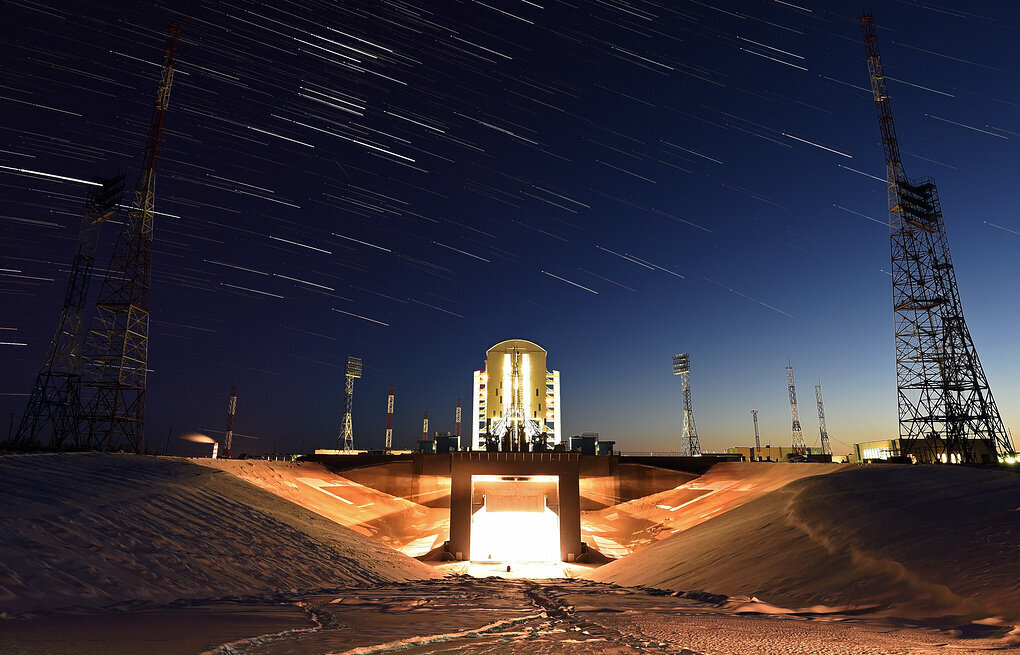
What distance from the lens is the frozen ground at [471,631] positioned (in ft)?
22.6

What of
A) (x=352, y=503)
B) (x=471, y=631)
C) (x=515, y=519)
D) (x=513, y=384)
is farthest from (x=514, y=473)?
(x=513, y=384)

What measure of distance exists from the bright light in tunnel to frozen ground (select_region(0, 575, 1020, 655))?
76.9 ft

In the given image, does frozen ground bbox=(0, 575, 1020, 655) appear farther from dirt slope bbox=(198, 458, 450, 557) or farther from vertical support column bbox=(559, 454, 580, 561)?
dirt slope bbox=(198, 458, 450, 557)

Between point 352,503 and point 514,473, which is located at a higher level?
point 514,473

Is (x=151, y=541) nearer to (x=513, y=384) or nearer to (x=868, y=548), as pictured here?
(x=868, y=548)

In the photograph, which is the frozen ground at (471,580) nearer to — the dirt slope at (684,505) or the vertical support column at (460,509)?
the dirt slope at (684,505)

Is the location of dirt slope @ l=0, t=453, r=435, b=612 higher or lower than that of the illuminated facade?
lower

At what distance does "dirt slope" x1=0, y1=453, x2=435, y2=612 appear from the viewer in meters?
10.0

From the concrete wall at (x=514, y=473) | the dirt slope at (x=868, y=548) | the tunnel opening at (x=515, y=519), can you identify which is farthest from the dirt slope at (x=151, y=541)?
the tunnel opening at (x=515, y=519)

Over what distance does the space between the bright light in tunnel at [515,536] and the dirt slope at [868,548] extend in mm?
12200

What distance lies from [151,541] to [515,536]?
103ft

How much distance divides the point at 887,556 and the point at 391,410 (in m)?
104

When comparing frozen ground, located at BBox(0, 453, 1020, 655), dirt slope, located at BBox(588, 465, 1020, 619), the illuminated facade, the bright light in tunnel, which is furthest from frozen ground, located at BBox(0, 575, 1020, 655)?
the illuminated facade

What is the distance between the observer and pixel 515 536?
41.1m
